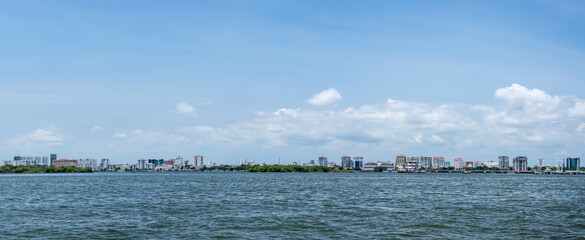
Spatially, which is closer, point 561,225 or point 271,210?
point 561,225

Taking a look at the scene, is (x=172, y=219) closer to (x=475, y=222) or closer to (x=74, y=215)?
(x=74, y=215)

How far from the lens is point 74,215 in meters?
40.3

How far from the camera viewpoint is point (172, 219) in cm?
3734

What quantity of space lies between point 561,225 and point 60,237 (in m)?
36.4

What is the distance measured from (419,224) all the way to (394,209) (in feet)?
34.3

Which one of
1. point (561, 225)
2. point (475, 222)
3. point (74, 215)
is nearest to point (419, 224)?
point (475, 222)

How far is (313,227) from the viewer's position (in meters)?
33.2

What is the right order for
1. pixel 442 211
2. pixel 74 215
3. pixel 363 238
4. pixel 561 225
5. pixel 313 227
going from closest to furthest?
pixel 363 238 → pixel 313 227 → pixel 561 225 → pixel 74 215 → pixel 442 211

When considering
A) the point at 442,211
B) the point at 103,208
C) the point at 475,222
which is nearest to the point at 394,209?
the point at 442,211

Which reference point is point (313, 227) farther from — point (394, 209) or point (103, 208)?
point (103, 208)

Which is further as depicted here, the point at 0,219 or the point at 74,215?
the point at 74,215

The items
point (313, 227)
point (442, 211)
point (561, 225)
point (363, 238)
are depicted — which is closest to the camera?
point (363, 238)

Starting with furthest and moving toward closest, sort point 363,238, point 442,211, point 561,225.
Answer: point 442,211
point 561,225
point 363,238

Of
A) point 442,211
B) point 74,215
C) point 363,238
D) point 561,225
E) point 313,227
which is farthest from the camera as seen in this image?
point 442,211
